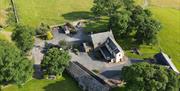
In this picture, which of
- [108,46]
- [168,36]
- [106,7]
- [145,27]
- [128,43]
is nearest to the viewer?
[108,46]

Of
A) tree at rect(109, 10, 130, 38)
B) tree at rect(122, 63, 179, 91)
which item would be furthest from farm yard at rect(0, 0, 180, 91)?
tree at rect(122, 63, 179, 91)

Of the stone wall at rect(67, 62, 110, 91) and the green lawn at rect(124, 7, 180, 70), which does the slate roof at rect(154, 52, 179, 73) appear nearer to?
the green lawn at rect(124, 7, 180, 70)

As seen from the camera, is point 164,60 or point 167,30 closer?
point 164,60

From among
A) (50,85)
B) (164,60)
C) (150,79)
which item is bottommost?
(50,85)

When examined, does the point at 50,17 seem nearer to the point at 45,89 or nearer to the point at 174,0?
the point at 45,89

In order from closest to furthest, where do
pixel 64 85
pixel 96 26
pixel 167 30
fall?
1. pixel 64 85
2. pixel 96 26
3. pixel 167 30

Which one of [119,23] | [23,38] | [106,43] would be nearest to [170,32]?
[119,23]

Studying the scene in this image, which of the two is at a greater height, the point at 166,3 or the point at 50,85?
the point at 166,3

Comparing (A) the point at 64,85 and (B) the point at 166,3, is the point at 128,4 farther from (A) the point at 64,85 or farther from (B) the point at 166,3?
(A) the point at 64,85
